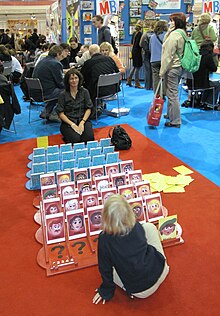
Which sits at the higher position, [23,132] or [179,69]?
[179,69]

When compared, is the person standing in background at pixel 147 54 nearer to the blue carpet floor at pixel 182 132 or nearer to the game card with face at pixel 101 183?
the blue carpet floor at pixel 182 132

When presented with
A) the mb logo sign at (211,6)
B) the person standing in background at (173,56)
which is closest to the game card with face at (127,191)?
the person standing in background at (173,56)

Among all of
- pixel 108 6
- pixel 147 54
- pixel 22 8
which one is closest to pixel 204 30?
pixel 147 54

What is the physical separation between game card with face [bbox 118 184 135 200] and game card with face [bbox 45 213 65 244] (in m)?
0.56

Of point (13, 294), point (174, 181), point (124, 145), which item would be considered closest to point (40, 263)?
point (13, 294)

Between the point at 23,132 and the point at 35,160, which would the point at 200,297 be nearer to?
the point at 35,160

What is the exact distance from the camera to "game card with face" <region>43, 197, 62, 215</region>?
265 cm

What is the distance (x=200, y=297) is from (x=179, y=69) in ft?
11.3

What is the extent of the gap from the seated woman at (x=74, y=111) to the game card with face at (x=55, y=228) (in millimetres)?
1791

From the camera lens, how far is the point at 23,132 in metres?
5.23

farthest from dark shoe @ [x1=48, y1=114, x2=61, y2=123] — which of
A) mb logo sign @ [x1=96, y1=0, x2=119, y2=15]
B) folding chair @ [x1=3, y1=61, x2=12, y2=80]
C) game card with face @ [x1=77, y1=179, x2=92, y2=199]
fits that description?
mb logo sign @ [x1=96, y1=0, x2=119, y2=15]

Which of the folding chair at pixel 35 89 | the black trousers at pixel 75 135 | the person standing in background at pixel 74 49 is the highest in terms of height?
the person standing in background at pixel 74 49

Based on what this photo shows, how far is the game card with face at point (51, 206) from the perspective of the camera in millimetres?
2646

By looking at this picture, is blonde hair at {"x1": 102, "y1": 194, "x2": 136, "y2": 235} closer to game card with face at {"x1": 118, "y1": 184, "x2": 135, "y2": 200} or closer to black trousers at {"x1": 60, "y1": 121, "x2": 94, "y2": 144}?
game card with face at {"x1": 118, "y1": 184, "x2": 135, "y2": 200}
